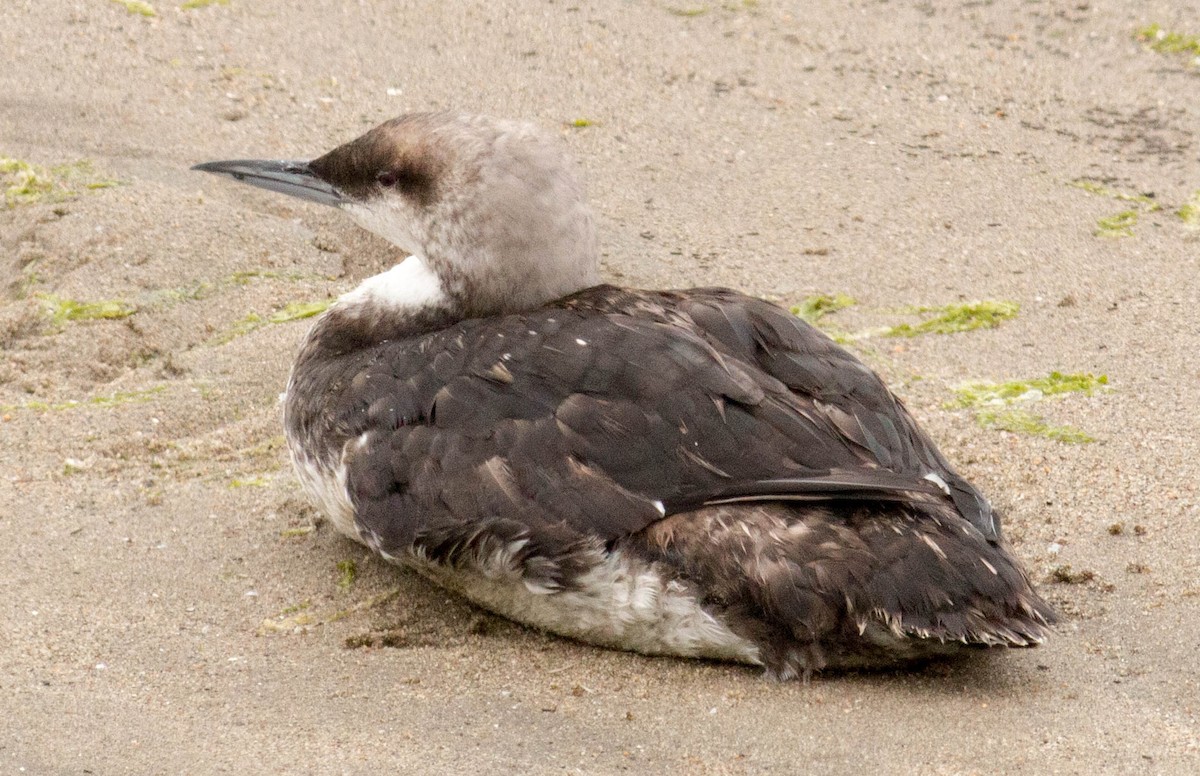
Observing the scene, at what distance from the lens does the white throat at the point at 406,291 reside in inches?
183

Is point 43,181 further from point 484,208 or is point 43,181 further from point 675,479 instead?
point 675,479

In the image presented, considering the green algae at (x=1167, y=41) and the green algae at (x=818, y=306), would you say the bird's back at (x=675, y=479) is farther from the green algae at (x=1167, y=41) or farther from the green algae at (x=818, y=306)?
the green algae at (x=1167, y=41)

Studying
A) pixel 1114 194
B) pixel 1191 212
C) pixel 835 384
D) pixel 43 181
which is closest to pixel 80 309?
pixel 43 181

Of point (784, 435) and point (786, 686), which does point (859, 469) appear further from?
point (786, 686)

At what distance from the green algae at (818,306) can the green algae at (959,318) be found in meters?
0.24

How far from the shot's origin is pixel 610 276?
614 centimetres

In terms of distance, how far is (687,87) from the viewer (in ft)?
24.9

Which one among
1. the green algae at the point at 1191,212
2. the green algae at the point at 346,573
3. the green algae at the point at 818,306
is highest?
the green algae at the point at 1191,212

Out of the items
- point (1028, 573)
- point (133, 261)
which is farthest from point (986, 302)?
point (133, 261)

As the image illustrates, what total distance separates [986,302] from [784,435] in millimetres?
2361

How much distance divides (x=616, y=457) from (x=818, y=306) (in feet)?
7.41

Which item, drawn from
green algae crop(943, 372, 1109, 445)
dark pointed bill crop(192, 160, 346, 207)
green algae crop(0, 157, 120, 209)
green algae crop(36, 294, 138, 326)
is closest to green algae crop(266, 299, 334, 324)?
green algae crop(36, 294, 138, 326)

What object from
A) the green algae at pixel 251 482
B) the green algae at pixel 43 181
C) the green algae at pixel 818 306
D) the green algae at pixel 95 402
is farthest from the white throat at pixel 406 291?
the green algae at pixel 43 181

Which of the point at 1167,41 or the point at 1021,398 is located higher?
the point at 1167,41
